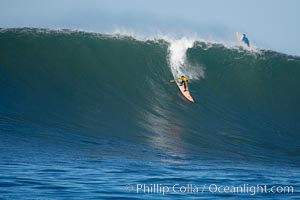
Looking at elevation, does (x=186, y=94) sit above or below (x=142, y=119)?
above

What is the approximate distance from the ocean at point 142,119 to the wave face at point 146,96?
29mm

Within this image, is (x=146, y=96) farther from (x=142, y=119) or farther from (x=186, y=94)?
(x=142, y=119)

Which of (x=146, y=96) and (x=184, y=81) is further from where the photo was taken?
(x=184, y=81)

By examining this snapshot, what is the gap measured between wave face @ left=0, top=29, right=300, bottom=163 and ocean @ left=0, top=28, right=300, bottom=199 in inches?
1.1

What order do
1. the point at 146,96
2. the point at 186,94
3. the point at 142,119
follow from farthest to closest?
1. the point at 186,94
2. the point at 146,96
3. the point at 142,119

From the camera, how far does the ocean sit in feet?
27.8

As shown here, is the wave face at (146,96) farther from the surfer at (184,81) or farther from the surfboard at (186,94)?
the surfer at (184,81)

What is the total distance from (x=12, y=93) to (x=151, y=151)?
4.08 m

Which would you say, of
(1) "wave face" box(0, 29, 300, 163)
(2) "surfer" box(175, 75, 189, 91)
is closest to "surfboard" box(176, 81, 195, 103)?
(2) "surfer" box(175, 75, 189, 91)

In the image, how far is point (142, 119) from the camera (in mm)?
13188

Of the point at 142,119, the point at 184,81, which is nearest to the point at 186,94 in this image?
the point at 184,81

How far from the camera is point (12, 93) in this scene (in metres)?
13.5

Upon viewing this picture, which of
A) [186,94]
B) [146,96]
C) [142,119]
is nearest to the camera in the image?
[142,119]

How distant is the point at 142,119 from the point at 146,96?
145 centimetres
